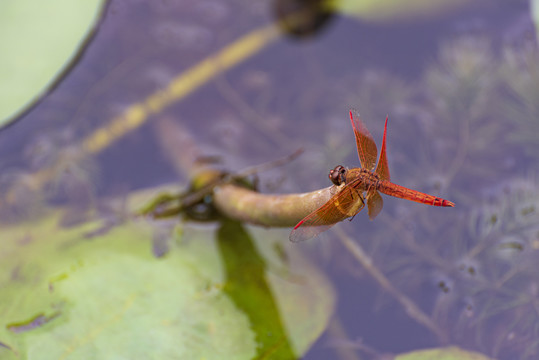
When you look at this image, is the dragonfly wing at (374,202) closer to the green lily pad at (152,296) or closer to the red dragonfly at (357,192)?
the red dragonfly at (357,192)

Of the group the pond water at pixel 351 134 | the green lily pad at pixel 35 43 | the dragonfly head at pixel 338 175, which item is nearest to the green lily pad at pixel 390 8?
the pond water at pixel 351 134

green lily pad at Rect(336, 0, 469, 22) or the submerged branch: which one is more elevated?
green lily pad at Rect(336, 0, 469, 22)

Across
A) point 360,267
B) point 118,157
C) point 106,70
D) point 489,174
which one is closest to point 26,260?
point 118,157

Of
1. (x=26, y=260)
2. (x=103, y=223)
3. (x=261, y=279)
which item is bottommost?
(x=26, y=260)

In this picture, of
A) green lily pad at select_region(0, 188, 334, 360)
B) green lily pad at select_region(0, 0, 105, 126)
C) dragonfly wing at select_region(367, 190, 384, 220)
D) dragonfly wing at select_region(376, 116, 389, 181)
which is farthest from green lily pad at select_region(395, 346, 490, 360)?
green lily pad at select_region(0, 0, 105, 126)

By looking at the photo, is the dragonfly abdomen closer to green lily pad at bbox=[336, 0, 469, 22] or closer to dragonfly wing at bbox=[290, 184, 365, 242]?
dragonfly wing at bbox=[290, 184, 365, 242]

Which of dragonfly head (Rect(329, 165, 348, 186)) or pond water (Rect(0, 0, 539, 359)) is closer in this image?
dragonfly head (Rect(329, 165, 348, 186))

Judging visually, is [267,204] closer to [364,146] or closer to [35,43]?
[364,146]

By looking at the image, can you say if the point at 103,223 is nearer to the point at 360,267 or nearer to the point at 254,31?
the point at 360,267
